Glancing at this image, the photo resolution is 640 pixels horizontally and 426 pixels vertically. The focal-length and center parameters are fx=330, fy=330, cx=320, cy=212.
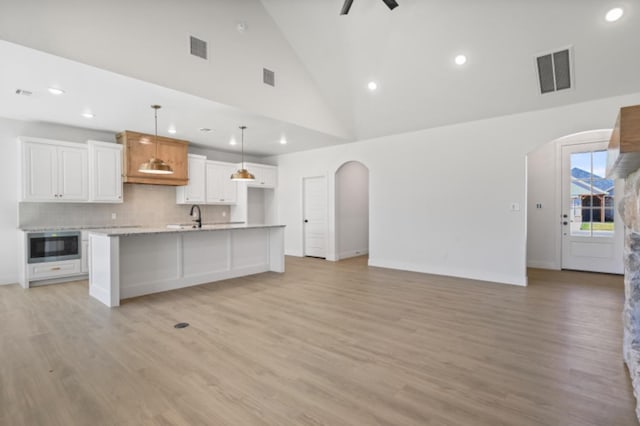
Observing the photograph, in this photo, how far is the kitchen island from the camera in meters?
4.27

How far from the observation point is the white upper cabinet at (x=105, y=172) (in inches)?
226

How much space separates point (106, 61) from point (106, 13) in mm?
471

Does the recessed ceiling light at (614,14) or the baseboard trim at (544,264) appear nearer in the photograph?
the recessed ceiling light at (614,14)

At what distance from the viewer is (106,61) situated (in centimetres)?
337

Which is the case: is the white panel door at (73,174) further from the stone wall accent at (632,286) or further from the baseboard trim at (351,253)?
the stone wall accent at (632,286)

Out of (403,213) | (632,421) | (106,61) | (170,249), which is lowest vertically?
(632,421)

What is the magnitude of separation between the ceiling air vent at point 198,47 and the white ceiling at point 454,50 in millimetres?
1185

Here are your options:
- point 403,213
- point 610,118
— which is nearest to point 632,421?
point 610,118

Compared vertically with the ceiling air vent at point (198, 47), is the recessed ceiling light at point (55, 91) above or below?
below

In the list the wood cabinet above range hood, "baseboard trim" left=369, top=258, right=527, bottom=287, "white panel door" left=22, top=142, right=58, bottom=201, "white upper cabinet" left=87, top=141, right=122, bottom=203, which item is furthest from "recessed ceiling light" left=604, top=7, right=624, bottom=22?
"white panel door" left=22, top=142, right=58, bottom=201

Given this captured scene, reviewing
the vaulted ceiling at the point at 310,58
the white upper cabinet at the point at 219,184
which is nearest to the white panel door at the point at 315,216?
the white upper cabinet at the point at 219,184

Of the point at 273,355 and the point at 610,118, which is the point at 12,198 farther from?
the point at 610,118

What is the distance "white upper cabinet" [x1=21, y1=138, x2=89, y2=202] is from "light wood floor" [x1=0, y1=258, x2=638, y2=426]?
1.64m

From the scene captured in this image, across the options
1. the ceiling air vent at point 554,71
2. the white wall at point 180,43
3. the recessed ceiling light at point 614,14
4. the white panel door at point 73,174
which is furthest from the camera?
the white panel door at point 73,174
